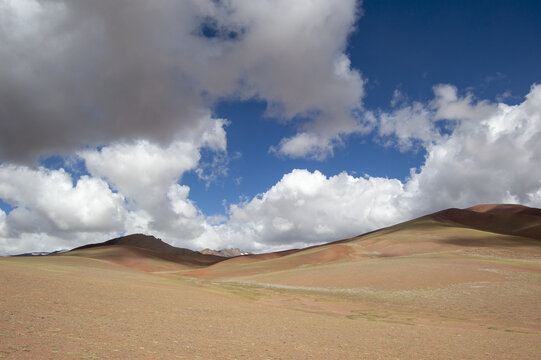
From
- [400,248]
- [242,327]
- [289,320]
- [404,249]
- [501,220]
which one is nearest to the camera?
[242,327]

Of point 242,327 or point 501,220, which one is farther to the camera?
point 501,220

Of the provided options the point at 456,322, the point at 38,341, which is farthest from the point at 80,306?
the point at 456,322

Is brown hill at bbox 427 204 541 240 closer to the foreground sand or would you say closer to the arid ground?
the arid ground

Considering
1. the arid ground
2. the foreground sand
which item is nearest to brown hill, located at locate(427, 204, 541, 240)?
the arid ground

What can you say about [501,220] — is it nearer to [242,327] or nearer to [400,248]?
[400,248]

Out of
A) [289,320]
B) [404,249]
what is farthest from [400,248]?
[289,320]

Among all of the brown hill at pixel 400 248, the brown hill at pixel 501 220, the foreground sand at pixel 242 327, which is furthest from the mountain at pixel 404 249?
the foreground sand at pixel 242 327

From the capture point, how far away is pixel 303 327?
1567 cm

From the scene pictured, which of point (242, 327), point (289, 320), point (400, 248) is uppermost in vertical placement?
point (400, 248)

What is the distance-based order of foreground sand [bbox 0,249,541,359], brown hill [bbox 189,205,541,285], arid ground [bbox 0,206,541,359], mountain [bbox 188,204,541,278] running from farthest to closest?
brown hill [bbox 189,205,541,285], mountain [bbox 188,204,541,278], arid ground [bbox 0,206,541,359], foreground sand [bbox 0,249,541,359]

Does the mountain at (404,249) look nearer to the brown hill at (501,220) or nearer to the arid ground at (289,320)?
the brown hill at (501,220)

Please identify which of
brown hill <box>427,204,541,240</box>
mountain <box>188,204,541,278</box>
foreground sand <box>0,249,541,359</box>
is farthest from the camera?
brown hill <box>427,204,541,240</box>

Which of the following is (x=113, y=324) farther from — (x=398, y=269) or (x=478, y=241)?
(x=478, y=241)

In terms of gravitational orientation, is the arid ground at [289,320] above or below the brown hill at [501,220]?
below
